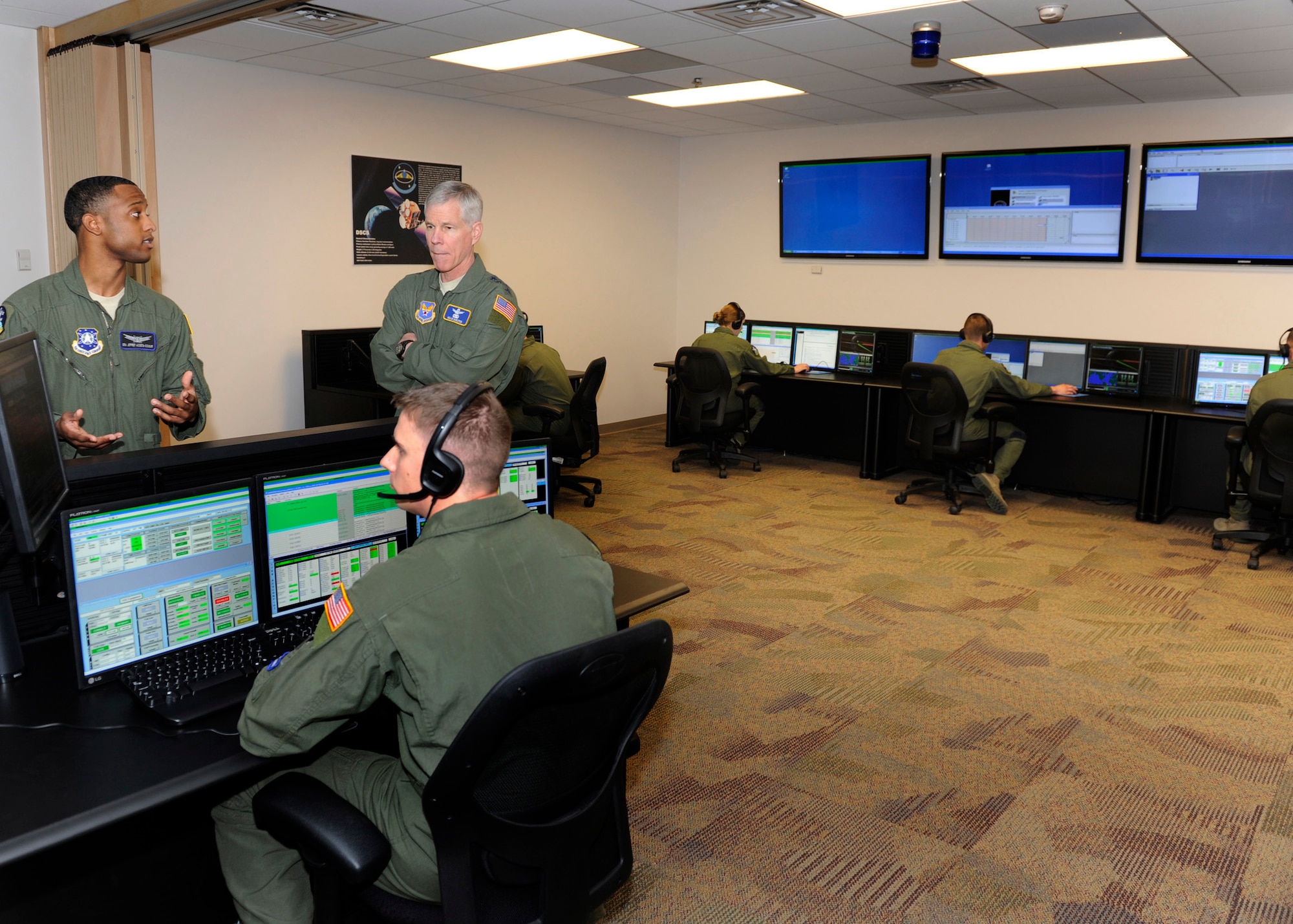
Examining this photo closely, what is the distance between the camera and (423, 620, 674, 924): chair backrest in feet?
4.49

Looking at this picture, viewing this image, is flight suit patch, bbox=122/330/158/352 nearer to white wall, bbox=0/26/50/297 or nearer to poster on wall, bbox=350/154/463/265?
white wall, bbox=0/26/50/297

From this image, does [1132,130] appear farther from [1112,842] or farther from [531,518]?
[531,518]

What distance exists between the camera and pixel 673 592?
2371 millimetres

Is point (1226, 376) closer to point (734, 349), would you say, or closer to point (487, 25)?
point (734, 349)

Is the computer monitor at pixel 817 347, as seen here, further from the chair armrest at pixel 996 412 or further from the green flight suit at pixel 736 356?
the chair armrest at pixel 996 412

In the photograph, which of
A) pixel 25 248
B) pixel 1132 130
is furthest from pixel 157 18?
pixel 1132 130

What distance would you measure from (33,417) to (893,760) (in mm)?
2451

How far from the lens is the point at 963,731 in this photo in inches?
127

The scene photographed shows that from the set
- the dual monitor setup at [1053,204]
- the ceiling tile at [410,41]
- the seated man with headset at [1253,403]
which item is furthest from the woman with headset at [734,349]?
the seated man with headset at [1253,403]

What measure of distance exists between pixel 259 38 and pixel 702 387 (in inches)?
137

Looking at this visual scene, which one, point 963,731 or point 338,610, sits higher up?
point 338,610

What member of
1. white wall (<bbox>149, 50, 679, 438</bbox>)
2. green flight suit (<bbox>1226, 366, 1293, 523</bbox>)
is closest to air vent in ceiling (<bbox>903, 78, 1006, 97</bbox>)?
green flight suit (<bbox>1226, 366, 1293, 523</bbox>)

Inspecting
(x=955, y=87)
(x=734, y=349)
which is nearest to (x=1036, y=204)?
(x=955, y=87)

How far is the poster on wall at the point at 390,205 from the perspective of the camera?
6418 millimetres
